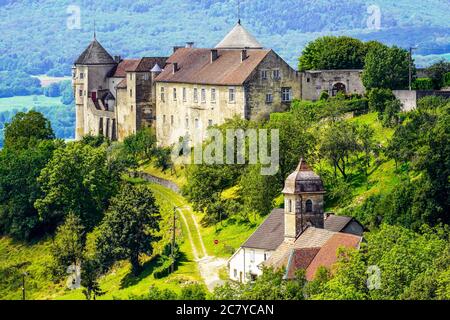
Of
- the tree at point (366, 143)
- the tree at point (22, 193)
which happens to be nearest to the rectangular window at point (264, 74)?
the tree at point (366, 143)

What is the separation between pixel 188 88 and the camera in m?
103

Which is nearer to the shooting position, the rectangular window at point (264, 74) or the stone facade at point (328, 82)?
the rectangular window at point (264, 74)

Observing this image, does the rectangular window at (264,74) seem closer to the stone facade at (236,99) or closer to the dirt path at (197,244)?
the stone facade at (236,99)

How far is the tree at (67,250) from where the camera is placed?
280ft

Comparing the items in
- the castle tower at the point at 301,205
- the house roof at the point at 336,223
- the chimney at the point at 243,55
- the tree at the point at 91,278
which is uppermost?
the chimney at the point at 243,55

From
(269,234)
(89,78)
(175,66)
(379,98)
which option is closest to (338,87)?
(379,98)

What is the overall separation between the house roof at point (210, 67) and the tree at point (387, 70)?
7.54 metres

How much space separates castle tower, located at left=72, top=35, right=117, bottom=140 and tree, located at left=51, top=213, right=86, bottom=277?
2988cm

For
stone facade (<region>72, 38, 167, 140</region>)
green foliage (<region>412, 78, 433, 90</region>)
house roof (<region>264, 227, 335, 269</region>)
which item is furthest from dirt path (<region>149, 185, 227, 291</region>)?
green foliage (<region>412, 78, 433, 90</region>)

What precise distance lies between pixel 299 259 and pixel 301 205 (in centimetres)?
416

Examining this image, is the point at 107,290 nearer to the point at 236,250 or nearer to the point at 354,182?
the point at 236,250

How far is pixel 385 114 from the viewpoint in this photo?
8744 cm

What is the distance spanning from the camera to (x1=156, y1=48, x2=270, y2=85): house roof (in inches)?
3871
